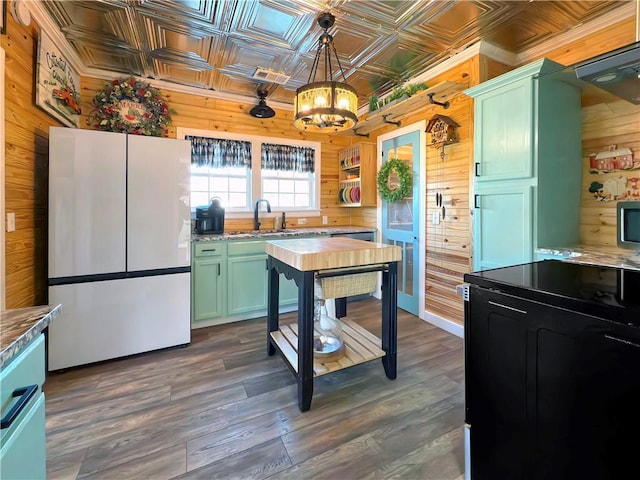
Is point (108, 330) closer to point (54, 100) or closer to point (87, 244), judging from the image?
point (87, 244)

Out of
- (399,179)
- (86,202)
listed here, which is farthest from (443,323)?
(86,202)

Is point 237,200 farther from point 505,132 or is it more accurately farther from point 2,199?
point 505,132

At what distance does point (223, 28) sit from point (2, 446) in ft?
9.71

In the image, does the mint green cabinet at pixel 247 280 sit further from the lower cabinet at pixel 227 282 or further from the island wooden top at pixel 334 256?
the island wooden top at pixel 334 256

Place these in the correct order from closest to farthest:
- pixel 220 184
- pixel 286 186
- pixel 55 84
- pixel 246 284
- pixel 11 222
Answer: pixel 11 222
pixel 55 84
pixel 246 284
pixel 220 184
pixel 286 186

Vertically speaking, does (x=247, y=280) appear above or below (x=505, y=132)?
below

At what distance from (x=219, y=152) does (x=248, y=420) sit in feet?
10.3

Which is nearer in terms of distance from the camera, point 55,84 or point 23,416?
point 23,416

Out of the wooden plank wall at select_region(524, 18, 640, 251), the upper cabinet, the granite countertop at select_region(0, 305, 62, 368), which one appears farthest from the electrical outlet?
the wooden plank wall at select_region(524, 18, 640, 251)

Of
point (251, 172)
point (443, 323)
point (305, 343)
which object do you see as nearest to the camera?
point (305, 343)

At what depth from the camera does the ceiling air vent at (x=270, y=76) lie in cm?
321

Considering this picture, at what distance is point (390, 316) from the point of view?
212 centimetres

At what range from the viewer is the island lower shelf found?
79.0 inches

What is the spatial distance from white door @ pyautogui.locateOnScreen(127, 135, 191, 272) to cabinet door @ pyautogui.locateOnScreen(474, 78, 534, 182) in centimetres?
257
